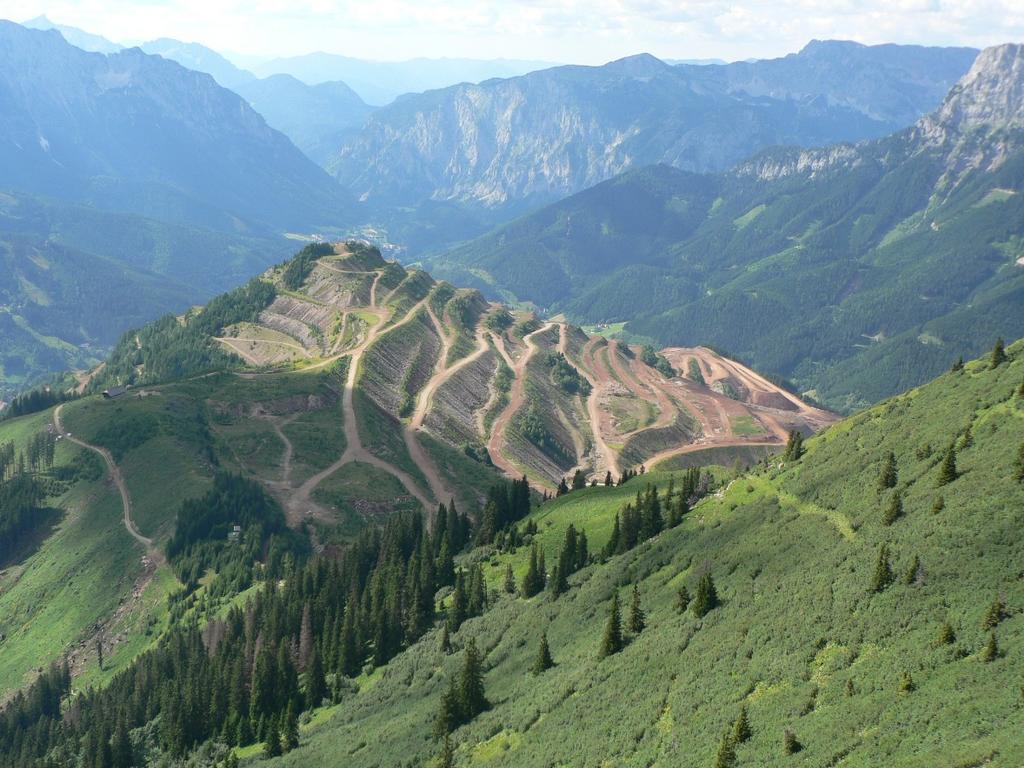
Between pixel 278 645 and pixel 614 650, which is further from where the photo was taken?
pixel 278 645

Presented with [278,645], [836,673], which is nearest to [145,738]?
[278,645]

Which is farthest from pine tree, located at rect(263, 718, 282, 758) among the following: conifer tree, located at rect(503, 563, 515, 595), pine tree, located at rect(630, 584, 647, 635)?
pine tree, located at rect(630, 584, 647, 635)

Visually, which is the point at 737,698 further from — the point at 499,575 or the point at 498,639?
the point at 499,575

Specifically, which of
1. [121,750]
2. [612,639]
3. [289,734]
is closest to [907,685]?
[612,639]

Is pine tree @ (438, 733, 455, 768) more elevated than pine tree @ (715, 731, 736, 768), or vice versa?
pine tree @ (715, 731, 736, 768)

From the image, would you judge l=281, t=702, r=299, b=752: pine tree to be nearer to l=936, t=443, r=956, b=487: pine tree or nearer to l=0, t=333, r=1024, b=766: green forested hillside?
l=0, t=333, r=1024, b=766: green forested hillside

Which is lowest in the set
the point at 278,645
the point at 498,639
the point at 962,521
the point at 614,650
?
the point at 278,645

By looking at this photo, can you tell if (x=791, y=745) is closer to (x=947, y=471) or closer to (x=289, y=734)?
(x=947, y=471)

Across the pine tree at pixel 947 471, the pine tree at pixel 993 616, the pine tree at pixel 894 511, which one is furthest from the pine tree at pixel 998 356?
the pine tree at pixel 993 616

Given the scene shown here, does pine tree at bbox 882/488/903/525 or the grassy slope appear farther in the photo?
pine tree at bbox 882/488/903/525
